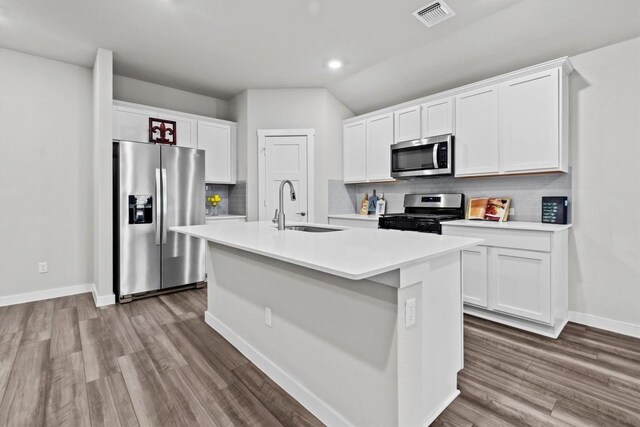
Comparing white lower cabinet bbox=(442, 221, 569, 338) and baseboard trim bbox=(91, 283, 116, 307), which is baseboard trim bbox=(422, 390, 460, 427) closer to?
white lower cabinet bbox=(442, 221, 569, 338)

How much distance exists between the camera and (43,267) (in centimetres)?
362

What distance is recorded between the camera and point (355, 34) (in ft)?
10.4

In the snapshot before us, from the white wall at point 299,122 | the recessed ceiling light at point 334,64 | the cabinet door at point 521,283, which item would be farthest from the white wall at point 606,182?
the white wall at point 299,122

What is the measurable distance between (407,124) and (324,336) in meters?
3.05

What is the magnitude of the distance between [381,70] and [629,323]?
11.3 feet

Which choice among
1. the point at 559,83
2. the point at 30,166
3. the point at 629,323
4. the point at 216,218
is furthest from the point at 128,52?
the point at 629,323

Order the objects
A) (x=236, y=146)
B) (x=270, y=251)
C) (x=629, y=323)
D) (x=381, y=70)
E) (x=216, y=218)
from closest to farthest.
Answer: (x=270, y=251) → (x=629, y=323) → (x=381, y=70) → (x=216, y=218) → (x=236, y=146)

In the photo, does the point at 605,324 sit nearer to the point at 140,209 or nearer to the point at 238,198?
the point at 238,198

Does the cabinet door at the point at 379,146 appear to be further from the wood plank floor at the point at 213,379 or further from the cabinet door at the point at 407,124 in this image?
the wood plank floor at the point at 213,379

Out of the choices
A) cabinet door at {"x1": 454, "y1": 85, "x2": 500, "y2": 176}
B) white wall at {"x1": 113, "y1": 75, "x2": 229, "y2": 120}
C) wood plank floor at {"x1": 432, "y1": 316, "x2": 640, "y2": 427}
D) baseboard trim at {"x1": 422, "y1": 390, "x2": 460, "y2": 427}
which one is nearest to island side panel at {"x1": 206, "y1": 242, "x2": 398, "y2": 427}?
baseboard trim at {"x1": 422, "y1": 390, "x2": 460, "y2": 427}

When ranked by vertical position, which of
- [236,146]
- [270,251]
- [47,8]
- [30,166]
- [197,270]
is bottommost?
[197,270]

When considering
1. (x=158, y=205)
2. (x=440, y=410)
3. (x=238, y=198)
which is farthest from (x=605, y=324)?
(x=158, y=205)

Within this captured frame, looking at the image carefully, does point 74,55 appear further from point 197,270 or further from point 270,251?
point 270,251

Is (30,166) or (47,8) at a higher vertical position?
(47,8)
